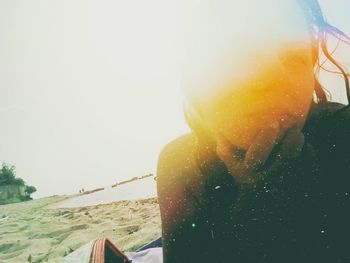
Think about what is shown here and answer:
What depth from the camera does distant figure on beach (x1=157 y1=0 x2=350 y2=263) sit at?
1365 mm

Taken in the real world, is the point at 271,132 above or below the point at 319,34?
below

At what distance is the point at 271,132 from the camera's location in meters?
1.45

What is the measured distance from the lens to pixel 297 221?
1344 mm

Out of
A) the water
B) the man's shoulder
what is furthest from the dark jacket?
the water

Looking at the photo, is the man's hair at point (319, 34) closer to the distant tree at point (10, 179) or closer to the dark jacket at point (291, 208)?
the dark jacket at point (291, 208)

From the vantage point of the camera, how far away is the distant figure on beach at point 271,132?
137 cm

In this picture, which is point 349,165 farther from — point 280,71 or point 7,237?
point 7,237

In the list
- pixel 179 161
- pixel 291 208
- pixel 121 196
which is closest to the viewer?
pixel 291 208

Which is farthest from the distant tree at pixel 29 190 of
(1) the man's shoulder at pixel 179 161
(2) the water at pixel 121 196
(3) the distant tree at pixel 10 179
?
(1) the man's shoulder at pixel 179 161

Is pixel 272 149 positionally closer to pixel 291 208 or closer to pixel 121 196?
pixel 291 208

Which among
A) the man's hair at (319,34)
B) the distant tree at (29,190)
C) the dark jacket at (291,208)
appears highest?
the man's hair at (319,34)

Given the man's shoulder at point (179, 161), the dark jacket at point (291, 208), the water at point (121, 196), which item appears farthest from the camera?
the water at point (121, 196)

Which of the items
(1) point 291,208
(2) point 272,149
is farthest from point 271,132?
(1) point 291,208

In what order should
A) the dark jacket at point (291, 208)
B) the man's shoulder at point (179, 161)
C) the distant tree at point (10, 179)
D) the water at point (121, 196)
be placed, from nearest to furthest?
1. the dark jacket at point (291, 208)
2. the man's shoulder at point (179, 161)
3. the water at point (121, 196)
4. the distant tree at point (10, 179)
